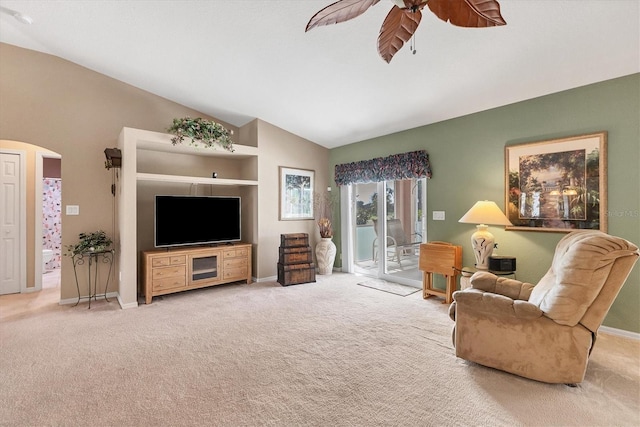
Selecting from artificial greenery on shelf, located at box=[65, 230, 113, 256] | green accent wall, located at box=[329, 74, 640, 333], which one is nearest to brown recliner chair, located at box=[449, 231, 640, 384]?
green accent wall, located at box=[329, 74, 640, 333]

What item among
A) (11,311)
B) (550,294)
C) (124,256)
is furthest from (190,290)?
(550,294)

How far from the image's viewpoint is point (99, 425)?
167 centimetres

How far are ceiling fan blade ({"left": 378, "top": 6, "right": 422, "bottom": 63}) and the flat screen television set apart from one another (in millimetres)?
3545

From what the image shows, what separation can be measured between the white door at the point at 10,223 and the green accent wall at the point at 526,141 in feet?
18.7

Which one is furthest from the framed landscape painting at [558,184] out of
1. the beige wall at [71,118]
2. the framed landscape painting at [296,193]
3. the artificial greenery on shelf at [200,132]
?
the beige wall at [71,118]

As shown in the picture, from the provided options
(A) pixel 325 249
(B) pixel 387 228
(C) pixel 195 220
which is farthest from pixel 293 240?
(B) pixel 387 228

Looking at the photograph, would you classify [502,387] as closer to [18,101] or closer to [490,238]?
[490,238]

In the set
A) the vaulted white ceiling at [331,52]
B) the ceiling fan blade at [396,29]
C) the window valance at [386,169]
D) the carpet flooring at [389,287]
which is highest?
the vaulted white ceiling at [331,52]

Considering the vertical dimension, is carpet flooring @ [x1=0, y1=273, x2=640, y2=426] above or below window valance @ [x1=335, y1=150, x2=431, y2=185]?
below

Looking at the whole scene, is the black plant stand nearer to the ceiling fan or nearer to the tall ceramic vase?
the tall ceramic vase

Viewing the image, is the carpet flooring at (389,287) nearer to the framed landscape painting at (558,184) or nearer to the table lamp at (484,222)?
the table lamp at (484,222)

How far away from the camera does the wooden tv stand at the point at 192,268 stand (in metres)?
3.90

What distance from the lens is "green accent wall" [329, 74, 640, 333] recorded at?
2.79 m

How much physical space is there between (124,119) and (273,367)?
4.19 meters
